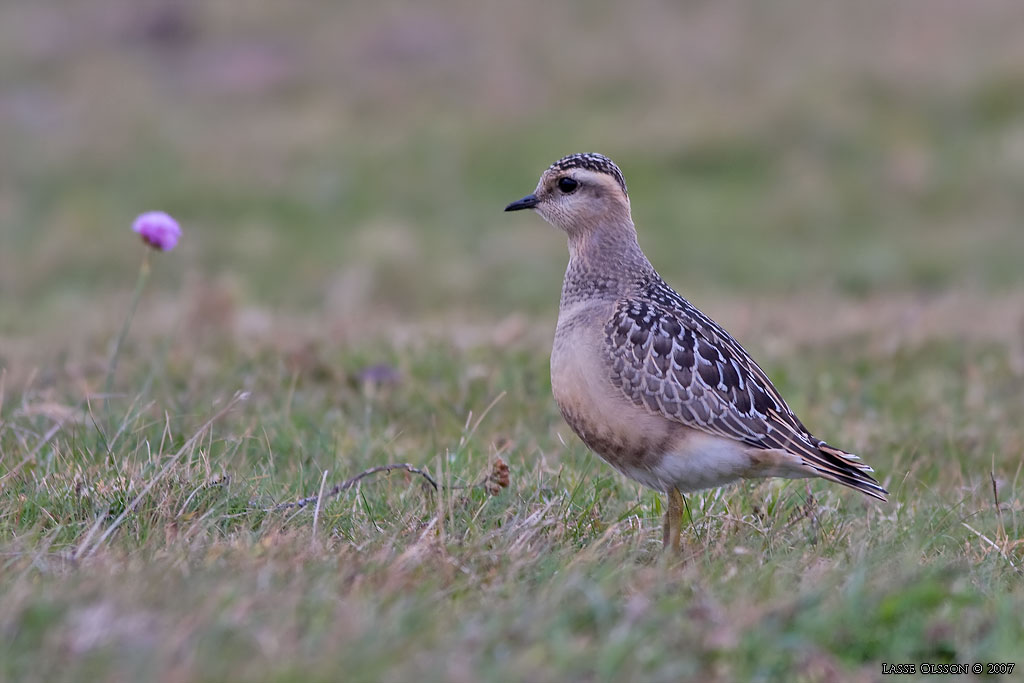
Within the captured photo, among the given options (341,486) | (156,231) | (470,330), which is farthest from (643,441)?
(470,330)

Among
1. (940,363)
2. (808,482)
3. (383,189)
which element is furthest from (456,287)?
(808,482)

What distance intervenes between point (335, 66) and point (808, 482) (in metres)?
19.2

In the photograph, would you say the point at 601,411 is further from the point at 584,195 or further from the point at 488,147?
the point at 488,147

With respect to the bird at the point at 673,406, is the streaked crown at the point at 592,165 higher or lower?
higher

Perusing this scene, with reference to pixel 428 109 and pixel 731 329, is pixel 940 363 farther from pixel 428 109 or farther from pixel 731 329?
pixel 428 109

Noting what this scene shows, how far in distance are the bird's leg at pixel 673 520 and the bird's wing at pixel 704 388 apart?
302mm

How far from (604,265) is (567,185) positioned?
527 millimetres

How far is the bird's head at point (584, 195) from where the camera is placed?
6395 millimetres

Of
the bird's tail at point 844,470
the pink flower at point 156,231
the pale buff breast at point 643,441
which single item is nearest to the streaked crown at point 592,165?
the pale buff breast at point 643,441

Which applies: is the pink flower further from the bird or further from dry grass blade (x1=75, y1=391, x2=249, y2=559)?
the bird

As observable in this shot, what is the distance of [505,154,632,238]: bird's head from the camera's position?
6395 mm

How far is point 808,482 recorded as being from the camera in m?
6.10

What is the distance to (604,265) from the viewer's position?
622 centimetres

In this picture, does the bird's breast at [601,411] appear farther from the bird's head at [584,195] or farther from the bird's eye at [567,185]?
the bird's eye at [567,185]
